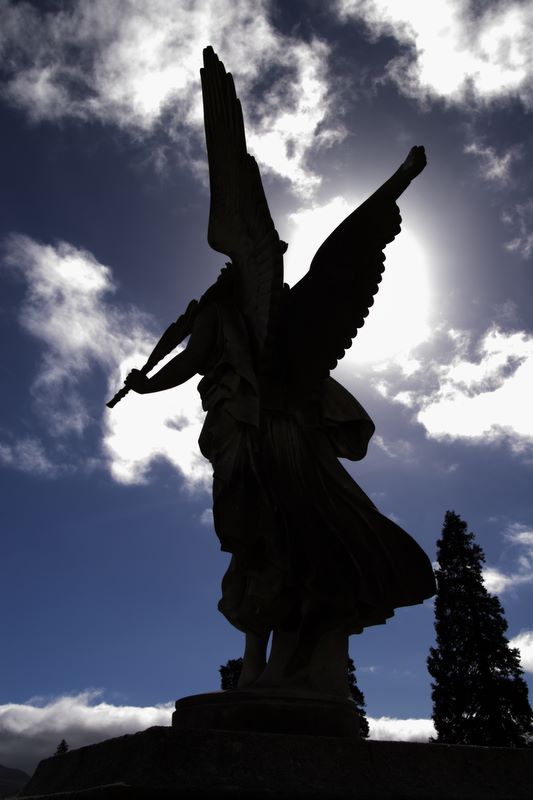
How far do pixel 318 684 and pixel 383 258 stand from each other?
281 cm

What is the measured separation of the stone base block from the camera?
8.93ft

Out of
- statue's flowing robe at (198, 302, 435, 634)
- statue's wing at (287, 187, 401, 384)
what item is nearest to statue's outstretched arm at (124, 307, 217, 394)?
statue's flowing robe at (198, 302, 435, 634)

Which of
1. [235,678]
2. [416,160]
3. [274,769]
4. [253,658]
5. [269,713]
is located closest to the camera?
[274,769]

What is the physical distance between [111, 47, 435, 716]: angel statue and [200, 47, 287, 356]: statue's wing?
0.01 metres

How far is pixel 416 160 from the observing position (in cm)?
417

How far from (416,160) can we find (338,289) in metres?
0.96

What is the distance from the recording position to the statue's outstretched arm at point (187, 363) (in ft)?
16.0

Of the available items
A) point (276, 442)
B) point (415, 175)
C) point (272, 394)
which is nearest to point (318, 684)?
point (276, 442)

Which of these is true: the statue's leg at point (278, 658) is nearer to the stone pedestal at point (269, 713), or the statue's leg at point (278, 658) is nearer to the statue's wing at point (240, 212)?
the stone pedestal at point (269, 713)

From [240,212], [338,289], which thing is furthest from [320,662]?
[240,212]

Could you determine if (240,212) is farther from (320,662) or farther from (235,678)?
(235,678)

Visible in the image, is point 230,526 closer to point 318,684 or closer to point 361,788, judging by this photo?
point 318,684

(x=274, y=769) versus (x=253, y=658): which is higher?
(x=253, y=658)

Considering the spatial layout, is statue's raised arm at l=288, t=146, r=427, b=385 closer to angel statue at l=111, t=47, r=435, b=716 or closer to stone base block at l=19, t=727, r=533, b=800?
angel statue at l=111, t=47, r=435, b=716
